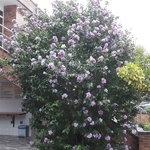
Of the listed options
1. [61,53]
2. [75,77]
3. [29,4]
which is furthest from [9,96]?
[61,53]

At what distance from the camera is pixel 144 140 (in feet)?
20.9

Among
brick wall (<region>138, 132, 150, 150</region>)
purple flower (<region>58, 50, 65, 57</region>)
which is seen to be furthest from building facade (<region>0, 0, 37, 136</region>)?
purple flower (<region>58, 50, 65, 57</region>)

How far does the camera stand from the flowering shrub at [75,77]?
518 cm

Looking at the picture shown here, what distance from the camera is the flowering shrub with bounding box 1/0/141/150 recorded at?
17.0 ft

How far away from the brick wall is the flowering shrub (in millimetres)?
451

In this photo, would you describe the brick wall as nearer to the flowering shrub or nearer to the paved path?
the flowering shrub

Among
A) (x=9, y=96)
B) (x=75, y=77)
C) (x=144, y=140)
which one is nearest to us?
(x=75, y=77)

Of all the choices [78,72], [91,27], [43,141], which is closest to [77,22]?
[91,27]

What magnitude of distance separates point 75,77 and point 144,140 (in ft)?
8.79

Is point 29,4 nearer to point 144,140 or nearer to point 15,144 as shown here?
point 15,144

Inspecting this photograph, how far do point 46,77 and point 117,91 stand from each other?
165 centimetres

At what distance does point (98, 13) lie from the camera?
619cm

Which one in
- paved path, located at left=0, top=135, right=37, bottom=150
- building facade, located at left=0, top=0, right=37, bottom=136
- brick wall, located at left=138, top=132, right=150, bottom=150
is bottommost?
paved path, located at left=0, top=135, right=37, bottom=150

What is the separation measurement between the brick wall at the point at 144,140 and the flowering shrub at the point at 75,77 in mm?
451
